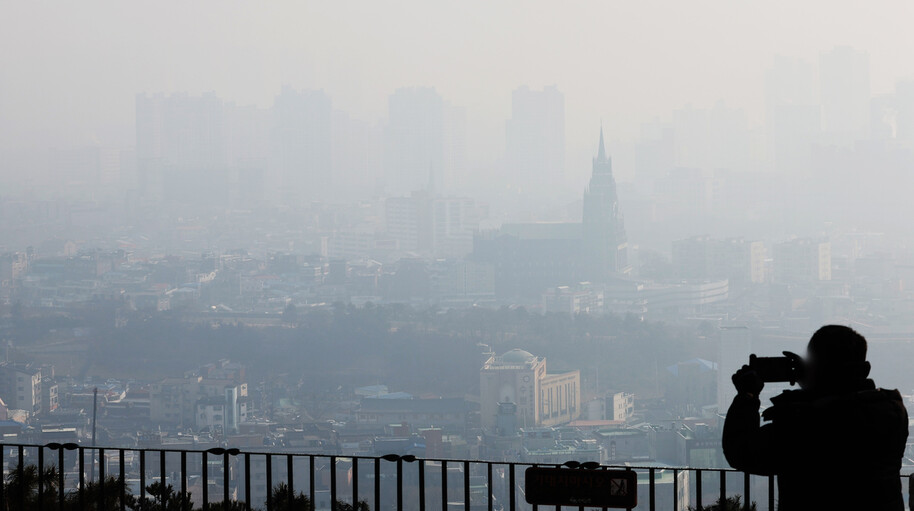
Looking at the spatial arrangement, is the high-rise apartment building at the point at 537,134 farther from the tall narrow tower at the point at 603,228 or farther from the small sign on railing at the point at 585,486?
the small sign on railing at the point at 585,486

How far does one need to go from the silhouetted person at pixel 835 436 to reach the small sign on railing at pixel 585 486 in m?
0.98

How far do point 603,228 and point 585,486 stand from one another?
92795 mm

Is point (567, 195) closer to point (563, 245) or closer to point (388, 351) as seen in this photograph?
point (563, 245)

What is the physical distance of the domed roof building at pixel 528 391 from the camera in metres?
55.2

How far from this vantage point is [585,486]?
2984 mm

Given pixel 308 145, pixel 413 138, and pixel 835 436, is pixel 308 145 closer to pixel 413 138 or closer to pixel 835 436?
pixel 413 138

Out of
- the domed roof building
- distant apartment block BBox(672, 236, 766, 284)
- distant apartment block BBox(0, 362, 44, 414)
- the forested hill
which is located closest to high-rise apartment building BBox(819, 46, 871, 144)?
distant apartment block BBox(672, 236, 766, 284)

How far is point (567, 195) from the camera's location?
106m

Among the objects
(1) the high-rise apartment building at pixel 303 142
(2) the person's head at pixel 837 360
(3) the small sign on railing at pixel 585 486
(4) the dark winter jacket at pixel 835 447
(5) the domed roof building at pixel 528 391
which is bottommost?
(5) the domed roof building at pixel 528 391

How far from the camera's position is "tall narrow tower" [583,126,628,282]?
90.6 meters

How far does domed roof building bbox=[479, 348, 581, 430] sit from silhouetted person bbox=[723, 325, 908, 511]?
51.8 meters

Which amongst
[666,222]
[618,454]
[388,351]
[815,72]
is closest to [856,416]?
[618,454]

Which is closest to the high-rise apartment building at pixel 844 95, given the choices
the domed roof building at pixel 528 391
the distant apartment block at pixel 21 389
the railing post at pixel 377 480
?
the domed roof building at pixel 528 391

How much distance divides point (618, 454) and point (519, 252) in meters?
44.8
